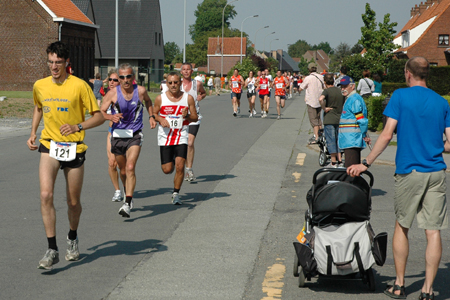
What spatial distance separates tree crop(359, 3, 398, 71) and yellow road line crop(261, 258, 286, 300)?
4674cm

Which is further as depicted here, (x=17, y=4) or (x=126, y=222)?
(x=17, y=4)

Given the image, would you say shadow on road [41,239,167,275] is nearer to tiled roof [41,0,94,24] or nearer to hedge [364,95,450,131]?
hedge [364,95,450,131]

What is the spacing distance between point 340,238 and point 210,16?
471ft

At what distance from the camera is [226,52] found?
117m

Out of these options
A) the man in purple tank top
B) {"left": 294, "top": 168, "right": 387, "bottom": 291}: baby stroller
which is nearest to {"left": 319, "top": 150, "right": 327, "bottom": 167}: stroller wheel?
the man in purple tank top

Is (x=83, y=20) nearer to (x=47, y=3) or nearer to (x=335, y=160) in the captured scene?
(x=47, y=3)

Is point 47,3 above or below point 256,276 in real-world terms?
above

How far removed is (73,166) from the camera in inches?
216

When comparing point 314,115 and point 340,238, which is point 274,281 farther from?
point 314,115

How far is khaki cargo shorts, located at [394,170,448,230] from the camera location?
4707mm

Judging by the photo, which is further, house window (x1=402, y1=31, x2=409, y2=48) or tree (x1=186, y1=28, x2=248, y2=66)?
tree (x1=186, y1=28, x2=248, y2=66)

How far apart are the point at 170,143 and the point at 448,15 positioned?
5571cm

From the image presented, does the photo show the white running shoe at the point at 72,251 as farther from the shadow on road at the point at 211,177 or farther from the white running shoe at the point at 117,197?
the shadow on road at the point at 211,177

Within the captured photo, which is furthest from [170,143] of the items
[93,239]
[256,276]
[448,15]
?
[448,15]
